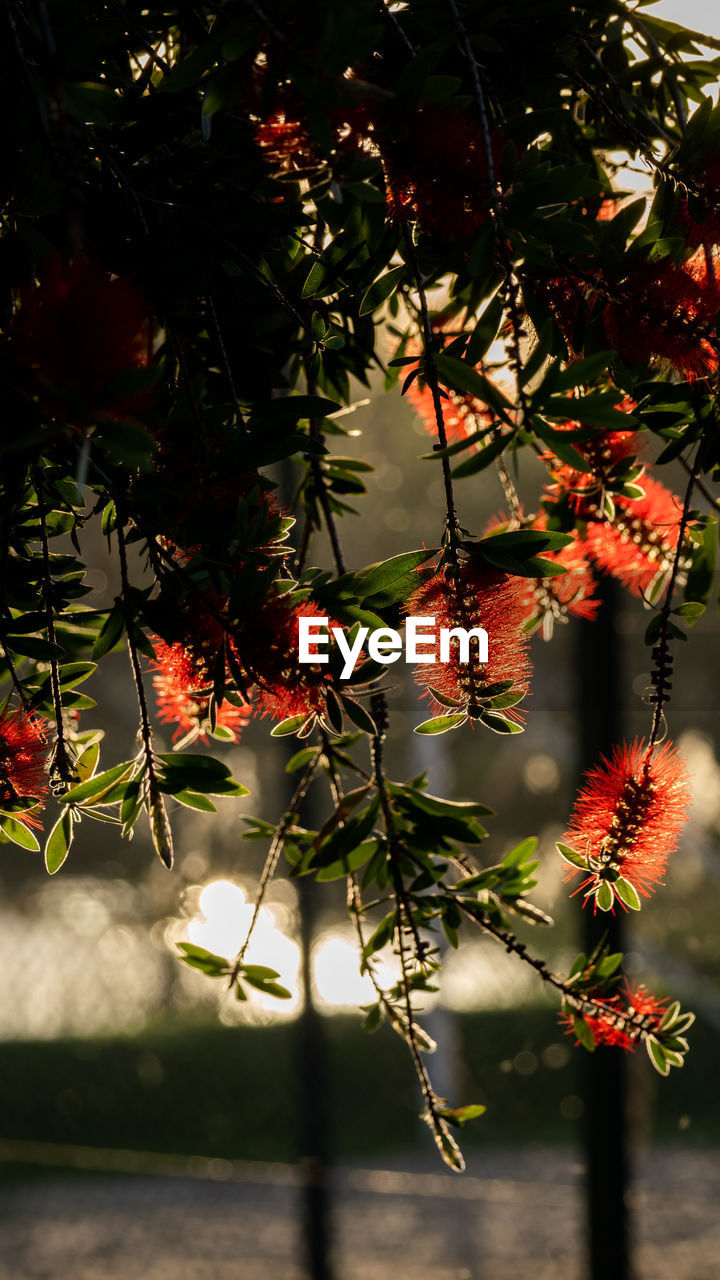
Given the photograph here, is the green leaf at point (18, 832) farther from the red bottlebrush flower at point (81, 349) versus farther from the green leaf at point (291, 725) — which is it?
the red bottlebrush flower at point (81, 349)

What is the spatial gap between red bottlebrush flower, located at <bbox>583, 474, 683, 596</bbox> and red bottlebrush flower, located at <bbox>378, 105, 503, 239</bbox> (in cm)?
21

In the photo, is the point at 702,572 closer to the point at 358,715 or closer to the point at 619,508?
the point at 619,508

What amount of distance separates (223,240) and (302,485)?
0.80 feet

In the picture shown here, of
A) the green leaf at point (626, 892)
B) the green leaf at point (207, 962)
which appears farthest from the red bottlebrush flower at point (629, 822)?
the green leaf at point (207, 962)

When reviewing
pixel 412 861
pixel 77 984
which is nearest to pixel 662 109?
pixel 412 861

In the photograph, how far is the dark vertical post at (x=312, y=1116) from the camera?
1656 mm

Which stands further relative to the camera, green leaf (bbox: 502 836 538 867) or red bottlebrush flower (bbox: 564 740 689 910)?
green leaf (bbox: 502 836 538 867)

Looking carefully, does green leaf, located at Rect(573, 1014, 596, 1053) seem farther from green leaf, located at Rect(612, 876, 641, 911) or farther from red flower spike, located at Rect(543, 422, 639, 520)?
red flower spike, located at Rect(543, 422, 639, 520)

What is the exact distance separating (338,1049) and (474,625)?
3.03 m

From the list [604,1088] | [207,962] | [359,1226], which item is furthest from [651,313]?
[359,1226]

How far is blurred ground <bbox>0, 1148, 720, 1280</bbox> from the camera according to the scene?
6.32 feet

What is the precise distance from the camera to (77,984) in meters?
3.00

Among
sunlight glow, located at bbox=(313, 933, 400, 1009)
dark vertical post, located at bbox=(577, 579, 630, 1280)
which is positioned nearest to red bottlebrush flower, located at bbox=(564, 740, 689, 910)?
dark vertical post, located at bbox=(577, 579, 630, 1280)

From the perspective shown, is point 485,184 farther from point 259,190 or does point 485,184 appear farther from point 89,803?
point 89,803
